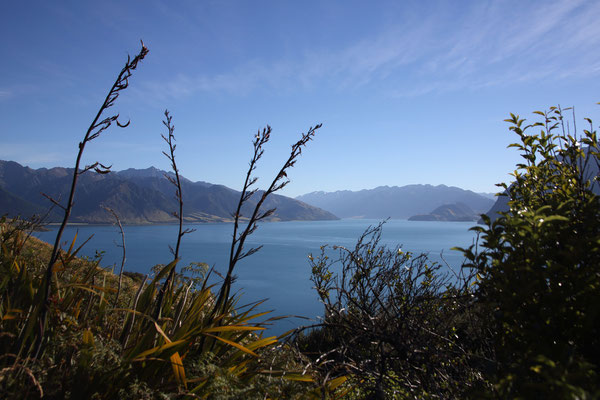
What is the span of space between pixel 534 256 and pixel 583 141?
1.11m

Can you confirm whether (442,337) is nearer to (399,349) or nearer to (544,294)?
(399,349)

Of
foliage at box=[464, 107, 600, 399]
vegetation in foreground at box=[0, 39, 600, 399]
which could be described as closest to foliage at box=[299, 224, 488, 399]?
vegetation in foreground at box=[0, 39, 600, 399]

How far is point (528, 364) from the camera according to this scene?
3.91 feet

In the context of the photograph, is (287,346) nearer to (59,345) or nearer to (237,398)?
(237,398)

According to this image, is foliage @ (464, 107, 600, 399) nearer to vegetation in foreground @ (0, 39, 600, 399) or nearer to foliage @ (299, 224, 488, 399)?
vegetation in foreground @ (0, 39, 600, 399)

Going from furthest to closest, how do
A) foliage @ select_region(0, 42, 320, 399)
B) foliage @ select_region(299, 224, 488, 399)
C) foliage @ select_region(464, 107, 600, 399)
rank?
foliage @ select_region(299, 224, 488, 399) → foliage @ select_region(0, 42, 320, 399) → foliage @ select_region(464, 107, 600, 399)

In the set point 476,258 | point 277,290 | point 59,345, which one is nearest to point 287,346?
point 59,345

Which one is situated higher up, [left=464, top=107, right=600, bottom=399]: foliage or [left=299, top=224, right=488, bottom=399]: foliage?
[left=464, top=107, right=600, bottom=399]: foliage

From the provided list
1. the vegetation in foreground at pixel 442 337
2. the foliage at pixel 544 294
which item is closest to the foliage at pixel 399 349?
the vegetation in foreground at pixel 442 337

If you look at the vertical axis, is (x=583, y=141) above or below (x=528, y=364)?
above

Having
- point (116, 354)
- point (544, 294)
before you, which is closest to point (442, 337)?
point (544, 294)

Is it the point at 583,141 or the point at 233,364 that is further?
the point at 233,364

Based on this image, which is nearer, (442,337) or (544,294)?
(544,294)

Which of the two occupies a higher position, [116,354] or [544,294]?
[544,294]
